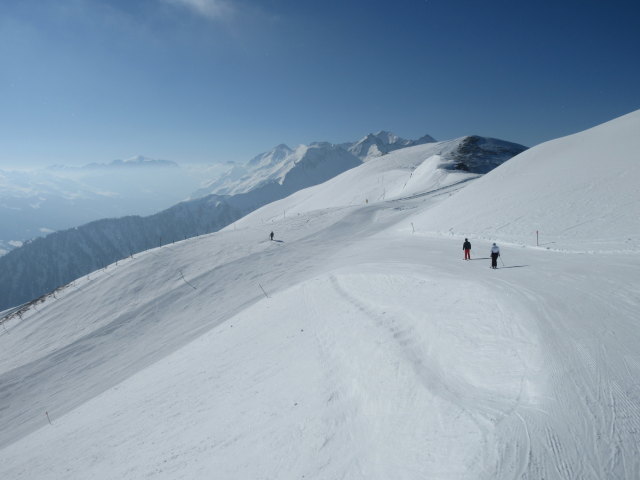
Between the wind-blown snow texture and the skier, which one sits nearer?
the wind-blown snow texture

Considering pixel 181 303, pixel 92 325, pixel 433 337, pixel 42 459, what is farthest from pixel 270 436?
pixel 92 325

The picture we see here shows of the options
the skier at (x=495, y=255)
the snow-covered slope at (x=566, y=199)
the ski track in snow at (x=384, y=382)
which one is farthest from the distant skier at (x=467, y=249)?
the snow-covered slope at (x=566, y=199)

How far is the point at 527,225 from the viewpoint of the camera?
2433cm

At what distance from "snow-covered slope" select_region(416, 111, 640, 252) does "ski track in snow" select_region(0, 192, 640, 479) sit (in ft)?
11.1

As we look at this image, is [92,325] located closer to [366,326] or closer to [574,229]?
[366,326]

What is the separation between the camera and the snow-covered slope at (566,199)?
20.4 meters

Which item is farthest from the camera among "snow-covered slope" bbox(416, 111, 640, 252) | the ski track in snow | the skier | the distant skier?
"snow-covered slope" bbox(416, 111, 640, 252)

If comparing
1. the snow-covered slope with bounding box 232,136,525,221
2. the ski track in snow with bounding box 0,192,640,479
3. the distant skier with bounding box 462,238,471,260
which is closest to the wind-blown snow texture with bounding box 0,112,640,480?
the ski track in snow with bounding box 0,192,640,479

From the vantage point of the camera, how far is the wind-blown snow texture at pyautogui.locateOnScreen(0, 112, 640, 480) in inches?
238

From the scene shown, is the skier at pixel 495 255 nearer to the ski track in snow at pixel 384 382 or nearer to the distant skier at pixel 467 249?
the ski track in snow at pixel 384 382

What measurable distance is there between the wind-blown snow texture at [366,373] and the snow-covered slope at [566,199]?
408mm

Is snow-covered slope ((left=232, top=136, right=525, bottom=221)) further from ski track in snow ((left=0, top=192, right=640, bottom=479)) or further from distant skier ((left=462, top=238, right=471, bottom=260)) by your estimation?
ski track in snow ((left=0, top=192, right=640, bottom=479))

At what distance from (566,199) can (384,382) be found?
2582cm

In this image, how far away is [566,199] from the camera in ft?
85.5
